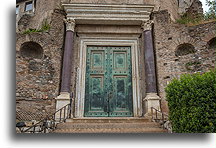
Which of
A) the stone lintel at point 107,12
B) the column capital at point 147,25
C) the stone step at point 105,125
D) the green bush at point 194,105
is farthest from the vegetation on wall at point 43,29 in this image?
the green bush at point 194,105

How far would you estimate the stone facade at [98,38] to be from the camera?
5.41 metres

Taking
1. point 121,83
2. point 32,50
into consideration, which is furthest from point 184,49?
point 32,50

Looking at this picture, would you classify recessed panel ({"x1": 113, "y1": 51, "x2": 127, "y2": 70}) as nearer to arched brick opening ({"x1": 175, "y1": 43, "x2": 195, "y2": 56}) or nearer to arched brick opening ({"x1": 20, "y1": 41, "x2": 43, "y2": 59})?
arched brick opening ({"x1": 175, "y1": 43, "x2": 195, "y2": 56})

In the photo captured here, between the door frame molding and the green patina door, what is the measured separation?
4.7 inches

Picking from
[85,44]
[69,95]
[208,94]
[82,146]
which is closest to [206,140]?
[208,94]

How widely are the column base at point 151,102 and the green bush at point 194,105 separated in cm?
159

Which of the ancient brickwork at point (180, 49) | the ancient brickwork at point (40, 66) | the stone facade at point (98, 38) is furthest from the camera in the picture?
the ancient brickwork at point (180, 49)

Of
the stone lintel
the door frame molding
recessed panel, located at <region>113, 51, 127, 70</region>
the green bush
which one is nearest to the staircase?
the green bush

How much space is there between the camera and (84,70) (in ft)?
20.6

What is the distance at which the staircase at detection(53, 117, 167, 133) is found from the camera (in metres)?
3.81

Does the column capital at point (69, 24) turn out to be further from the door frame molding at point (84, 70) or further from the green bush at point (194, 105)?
the green bush at point (194, 105)

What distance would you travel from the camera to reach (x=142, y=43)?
258 inches

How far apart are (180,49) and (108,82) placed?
8.12 feet

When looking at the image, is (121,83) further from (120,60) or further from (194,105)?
(194,105)
